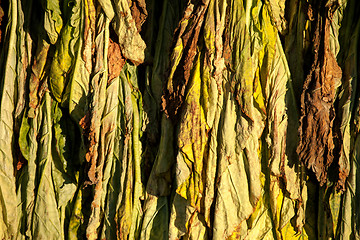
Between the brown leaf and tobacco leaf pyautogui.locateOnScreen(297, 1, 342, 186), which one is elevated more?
the brown leaf

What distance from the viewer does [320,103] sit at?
6.80 feet

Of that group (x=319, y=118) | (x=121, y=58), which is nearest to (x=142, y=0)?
(x=121, y=58)

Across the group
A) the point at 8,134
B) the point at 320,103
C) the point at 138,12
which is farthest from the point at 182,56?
the point at 8,134

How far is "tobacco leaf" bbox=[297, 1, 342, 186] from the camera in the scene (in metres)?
2.07

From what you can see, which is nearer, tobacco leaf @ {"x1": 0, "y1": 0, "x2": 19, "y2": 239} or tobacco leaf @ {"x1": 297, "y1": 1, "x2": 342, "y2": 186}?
tobacco leaf @ {"x1": 297, "y1": 1, "x2": 342, "y2": 186}

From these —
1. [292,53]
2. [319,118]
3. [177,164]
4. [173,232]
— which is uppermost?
[292,53]

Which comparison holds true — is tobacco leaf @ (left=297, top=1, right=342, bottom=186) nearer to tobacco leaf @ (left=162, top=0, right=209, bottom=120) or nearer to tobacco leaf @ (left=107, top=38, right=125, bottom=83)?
tobacco leaf @ (left=162, top=0, right=209, bottom=120)

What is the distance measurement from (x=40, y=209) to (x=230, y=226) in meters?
0.96

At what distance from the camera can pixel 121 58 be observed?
2.26 m

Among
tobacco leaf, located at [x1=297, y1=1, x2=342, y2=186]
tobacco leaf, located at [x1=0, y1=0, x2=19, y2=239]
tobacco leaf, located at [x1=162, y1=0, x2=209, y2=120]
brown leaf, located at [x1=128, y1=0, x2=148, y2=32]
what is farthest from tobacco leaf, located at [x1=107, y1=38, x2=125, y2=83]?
tobacco leaf, located at [x1=297, y1=1, x2=342, y2=186]

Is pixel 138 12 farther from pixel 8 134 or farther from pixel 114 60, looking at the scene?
pixel 8 134

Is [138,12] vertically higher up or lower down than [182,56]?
higher up

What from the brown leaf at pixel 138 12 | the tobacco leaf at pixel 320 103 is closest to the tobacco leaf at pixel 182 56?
the brown leaf at pixel 138 12

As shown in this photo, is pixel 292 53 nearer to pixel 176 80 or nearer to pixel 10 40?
pixel 176 80
